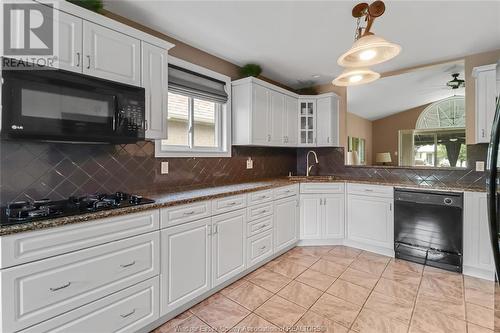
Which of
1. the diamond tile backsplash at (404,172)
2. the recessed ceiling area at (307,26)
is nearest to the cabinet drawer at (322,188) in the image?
the diamond tile backsplash at (404,172)

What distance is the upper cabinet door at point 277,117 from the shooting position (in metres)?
3.33

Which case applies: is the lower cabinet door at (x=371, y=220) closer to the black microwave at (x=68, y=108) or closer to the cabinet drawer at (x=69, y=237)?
the cabinet drawer at (x=69, y=237)

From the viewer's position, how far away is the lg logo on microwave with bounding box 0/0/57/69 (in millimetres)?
1354

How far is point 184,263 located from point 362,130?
3.77 m

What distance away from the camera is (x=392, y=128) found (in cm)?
404

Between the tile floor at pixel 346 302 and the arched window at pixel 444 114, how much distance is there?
76.2 inches

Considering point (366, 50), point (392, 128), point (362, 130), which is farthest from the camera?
point (362, 130)

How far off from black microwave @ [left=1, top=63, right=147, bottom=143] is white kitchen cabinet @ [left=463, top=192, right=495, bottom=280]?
3280 mm

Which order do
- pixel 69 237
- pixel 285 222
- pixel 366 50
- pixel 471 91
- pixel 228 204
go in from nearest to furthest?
pixel 69 237 → pixel 366 50 → pixel 228 204 → pixel 471 91 → pixel 285 222

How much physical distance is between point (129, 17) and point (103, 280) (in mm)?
2122

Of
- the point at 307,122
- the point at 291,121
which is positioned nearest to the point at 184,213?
the point at 291,121

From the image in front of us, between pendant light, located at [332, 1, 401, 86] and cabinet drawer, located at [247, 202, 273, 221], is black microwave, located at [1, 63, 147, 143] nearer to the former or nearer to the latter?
cabinet drawer, located at [247, 202, 273, 221]

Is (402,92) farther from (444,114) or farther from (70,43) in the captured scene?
(70,43)

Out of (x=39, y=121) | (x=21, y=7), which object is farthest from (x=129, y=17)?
(x=39, y=121)
